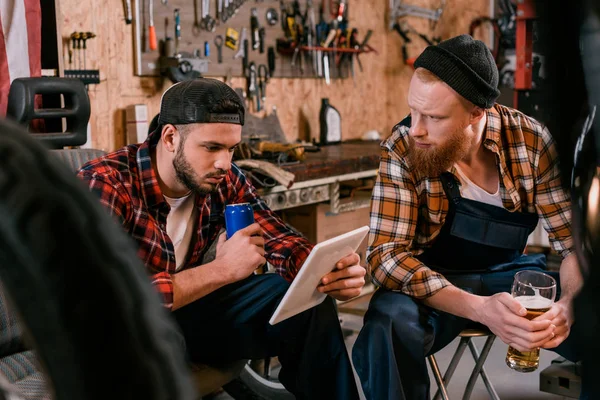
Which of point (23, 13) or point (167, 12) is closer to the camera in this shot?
point (23, 13)

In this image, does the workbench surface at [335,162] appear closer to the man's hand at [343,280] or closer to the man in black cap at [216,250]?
the man in black cap at [216,250]

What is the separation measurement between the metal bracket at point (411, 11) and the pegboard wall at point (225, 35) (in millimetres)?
447

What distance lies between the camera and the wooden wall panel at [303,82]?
3.52m

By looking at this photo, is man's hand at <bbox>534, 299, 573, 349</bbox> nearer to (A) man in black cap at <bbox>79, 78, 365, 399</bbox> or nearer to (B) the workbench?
(A) man in black cap at <bbox>79, 78, 365, 399</bbox>

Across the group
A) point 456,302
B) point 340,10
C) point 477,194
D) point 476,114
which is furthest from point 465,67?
point 340,10

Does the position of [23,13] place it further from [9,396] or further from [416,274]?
[9,396]

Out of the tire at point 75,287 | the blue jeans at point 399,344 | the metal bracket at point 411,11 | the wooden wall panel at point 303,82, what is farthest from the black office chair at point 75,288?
the metal bracket at point 411,11

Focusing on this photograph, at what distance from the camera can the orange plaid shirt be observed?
2074 mm

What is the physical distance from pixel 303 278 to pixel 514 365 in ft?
2.10

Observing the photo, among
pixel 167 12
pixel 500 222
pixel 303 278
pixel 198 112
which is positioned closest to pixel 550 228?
pixel 500 222

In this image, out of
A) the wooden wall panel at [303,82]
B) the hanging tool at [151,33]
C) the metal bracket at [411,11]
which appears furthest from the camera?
the metal bracket at [411,11]

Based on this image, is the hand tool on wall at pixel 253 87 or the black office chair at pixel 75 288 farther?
the hand tool on wall at pixel 253 87

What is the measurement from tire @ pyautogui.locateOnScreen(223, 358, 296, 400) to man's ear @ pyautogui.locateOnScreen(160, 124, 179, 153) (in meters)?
0.88

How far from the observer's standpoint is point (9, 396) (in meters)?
0.30
